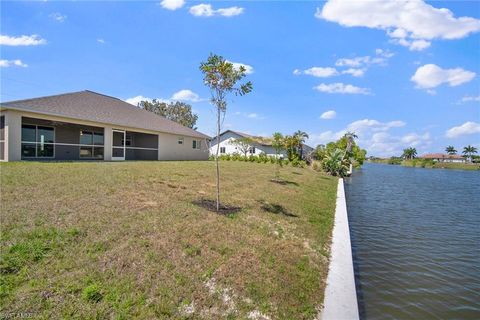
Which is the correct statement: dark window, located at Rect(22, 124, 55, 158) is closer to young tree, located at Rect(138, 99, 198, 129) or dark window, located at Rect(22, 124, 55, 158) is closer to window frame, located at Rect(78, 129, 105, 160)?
window frame, located at Rect(78, 129, 105, 160)

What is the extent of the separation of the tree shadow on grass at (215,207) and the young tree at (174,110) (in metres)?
48.9

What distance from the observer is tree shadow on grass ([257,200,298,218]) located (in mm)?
8727

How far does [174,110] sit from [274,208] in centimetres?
5047

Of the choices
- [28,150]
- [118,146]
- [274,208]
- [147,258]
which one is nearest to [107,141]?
[118,146]

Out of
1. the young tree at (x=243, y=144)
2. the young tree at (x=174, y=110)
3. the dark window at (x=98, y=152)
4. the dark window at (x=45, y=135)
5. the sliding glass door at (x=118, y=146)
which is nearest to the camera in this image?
the dark window at (x=45, y=135)

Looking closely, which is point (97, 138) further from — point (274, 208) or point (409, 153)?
point (409, 153)

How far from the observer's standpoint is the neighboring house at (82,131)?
48.6ft

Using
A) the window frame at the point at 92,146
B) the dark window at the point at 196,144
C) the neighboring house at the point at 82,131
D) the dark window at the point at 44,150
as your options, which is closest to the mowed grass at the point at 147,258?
the neighboring house at the point at 82,131

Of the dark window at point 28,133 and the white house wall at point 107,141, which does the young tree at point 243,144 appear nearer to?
the white house wall at point 107,141

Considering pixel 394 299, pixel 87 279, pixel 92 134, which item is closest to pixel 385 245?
pixel 394 299

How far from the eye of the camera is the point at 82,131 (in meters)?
19.8

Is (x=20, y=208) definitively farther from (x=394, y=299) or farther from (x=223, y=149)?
(x=223, y=149)

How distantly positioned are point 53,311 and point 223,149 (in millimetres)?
39344

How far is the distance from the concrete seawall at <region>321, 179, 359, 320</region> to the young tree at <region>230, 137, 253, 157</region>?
32.3m
